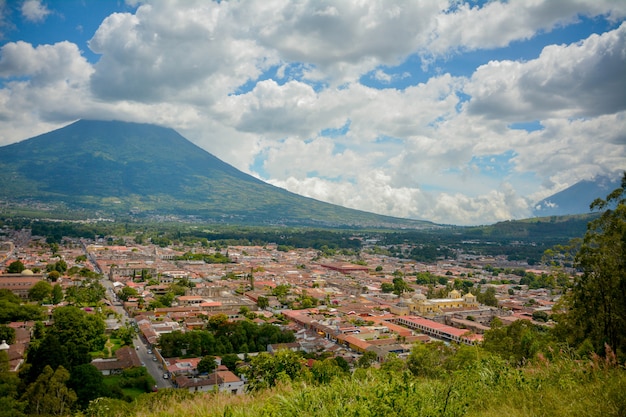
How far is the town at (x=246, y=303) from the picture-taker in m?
14.8

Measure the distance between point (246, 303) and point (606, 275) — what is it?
64.4ft

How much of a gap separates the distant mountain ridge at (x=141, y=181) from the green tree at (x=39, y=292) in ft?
237

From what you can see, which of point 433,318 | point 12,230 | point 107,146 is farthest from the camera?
point 107,146

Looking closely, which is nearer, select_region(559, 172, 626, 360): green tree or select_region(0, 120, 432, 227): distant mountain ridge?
select_region(559, 172, 626, 360): green tree

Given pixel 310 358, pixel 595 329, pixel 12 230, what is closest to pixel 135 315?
pixel 310 358

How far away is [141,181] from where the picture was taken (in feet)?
363

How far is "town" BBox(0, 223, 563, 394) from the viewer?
48.5 feet

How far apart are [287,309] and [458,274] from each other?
73.5 ft

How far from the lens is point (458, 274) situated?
1619 inches

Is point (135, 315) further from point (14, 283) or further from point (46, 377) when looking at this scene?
point (46, 377)

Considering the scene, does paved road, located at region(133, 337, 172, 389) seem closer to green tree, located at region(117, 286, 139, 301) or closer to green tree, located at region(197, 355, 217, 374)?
green tree, located at region(197, 355, 217, 374)

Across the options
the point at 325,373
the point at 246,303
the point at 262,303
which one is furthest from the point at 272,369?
the point at 246,303

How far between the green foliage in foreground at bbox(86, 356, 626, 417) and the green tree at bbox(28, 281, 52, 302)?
74.8 ft

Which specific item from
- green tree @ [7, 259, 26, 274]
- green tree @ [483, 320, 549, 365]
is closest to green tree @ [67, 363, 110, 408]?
green tree @ [483, 320, 549, 365]
